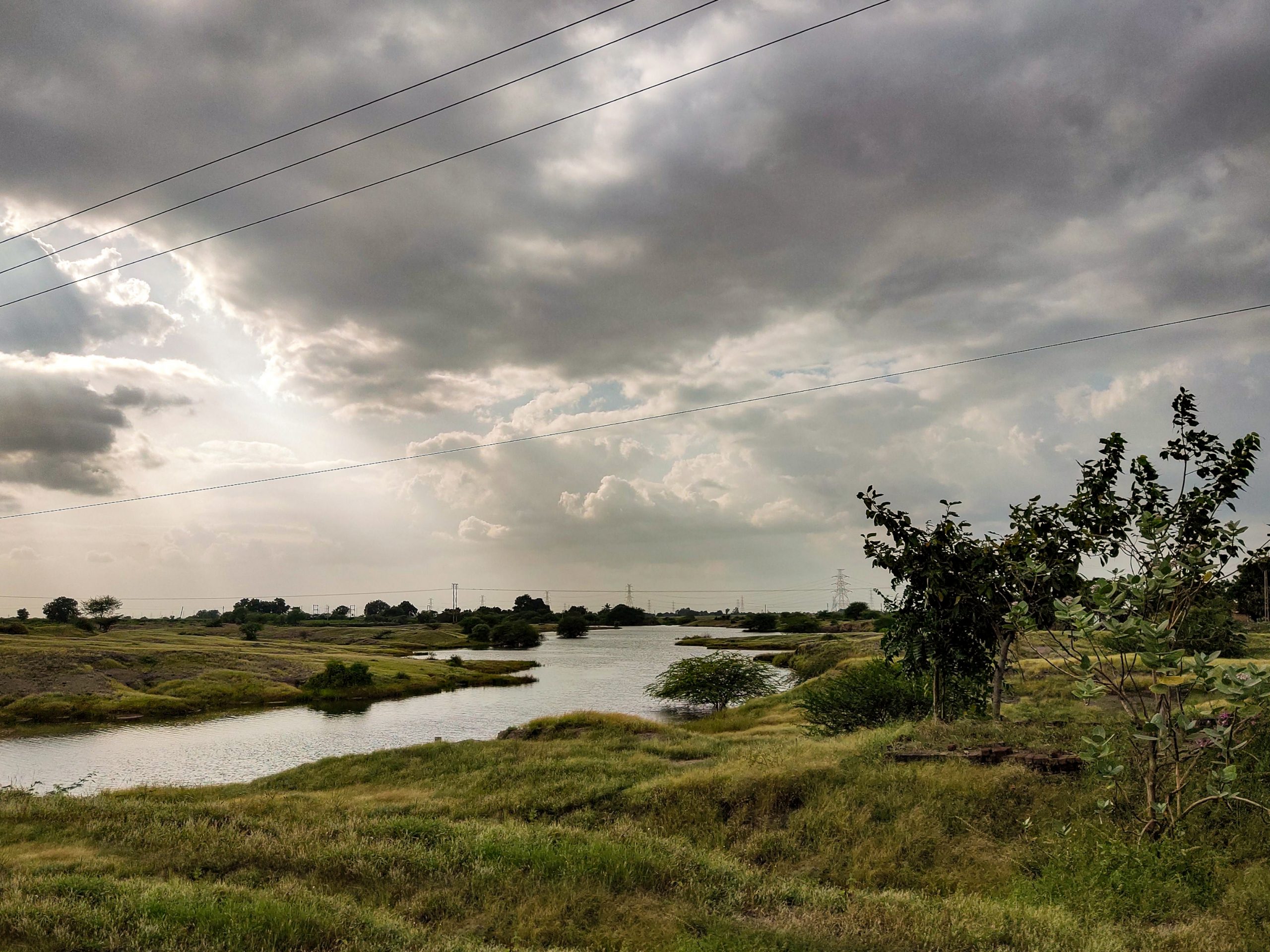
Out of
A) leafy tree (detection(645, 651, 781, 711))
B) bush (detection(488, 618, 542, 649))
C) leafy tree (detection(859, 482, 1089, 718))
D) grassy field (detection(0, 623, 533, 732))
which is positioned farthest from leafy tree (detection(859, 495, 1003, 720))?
bush (detection(488, 618, 542, 649))

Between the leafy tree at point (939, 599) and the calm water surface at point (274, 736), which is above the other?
the leafy tree at point (939, 599)

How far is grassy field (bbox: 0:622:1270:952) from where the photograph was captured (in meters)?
8.64

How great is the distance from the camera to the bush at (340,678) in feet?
242

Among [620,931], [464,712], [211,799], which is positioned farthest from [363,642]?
[620,931]

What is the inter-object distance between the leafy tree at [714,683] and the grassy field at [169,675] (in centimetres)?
3170

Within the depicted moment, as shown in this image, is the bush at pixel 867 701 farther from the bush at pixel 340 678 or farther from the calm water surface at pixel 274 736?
the bush at pixel 340 678

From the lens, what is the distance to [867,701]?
28.4 m

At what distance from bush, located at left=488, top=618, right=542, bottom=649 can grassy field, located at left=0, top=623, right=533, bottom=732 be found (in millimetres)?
45727

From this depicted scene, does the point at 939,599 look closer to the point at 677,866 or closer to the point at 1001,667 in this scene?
the point at 1001,667

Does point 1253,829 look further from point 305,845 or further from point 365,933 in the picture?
point 305,845

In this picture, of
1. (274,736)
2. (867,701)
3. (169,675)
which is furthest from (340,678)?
(867,701)

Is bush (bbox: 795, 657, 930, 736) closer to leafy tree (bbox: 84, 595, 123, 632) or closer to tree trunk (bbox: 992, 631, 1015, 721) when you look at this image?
tree trunk (bbox: 992, 631, 1015, 721)

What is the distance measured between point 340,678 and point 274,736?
24.6 meters

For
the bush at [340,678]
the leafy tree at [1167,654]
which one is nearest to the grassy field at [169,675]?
the bush at [340,678]
